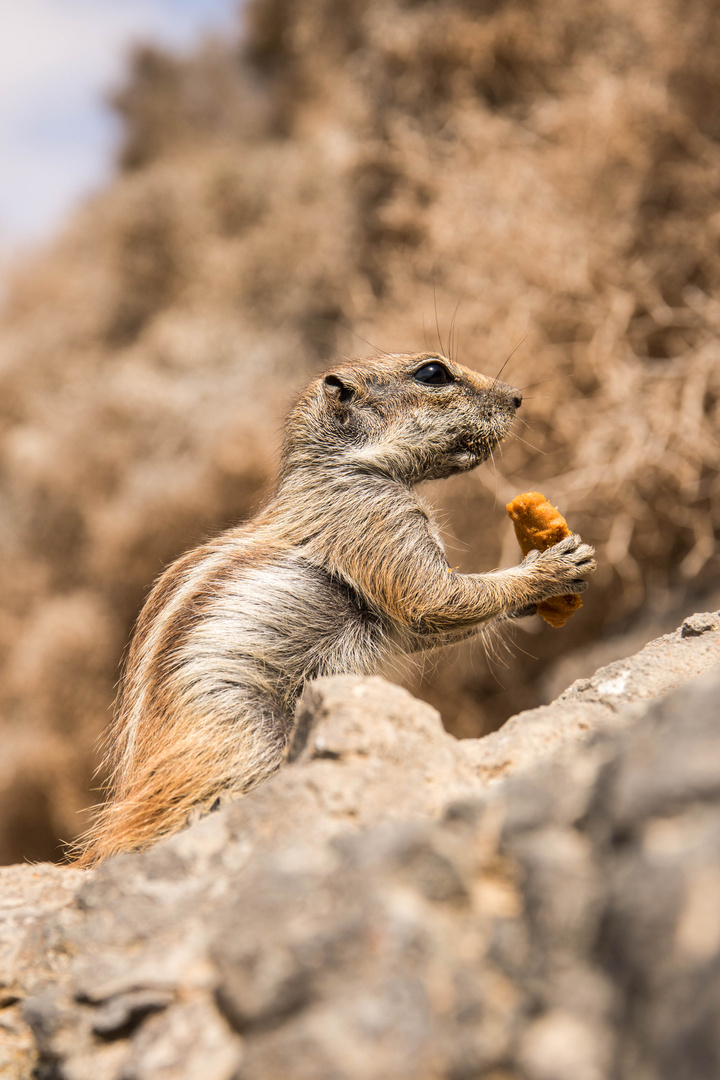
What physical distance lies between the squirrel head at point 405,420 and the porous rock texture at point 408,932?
4.69 feet

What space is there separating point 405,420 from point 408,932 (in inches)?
80.2

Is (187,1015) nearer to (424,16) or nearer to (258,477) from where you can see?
(258,477)

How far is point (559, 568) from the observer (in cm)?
251

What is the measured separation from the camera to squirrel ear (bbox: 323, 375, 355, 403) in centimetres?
293

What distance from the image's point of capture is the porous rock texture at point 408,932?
0.84 metres

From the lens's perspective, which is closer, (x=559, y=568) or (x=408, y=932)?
(x=408, y=932)

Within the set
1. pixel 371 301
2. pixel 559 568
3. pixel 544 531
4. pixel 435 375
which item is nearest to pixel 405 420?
pixel 435 375

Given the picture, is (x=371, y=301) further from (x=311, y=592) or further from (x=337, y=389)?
(x=311, y=592)

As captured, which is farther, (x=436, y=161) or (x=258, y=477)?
(x=258, y=477)

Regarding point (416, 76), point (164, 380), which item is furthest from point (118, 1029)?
point (164, 380)

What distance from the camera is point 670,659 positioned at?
189 centimetres

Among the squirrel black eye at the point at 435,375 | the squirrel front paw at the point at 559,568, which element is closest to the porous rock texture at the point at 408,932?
the squirrel front paw at the point at 559,568

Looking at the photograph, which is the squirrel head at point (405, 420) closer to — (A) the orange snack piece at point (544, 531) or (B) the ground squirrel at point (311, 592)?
(B) the ground squirrel at point (311, 592)

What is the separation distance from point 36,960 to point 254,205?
10433 mm
